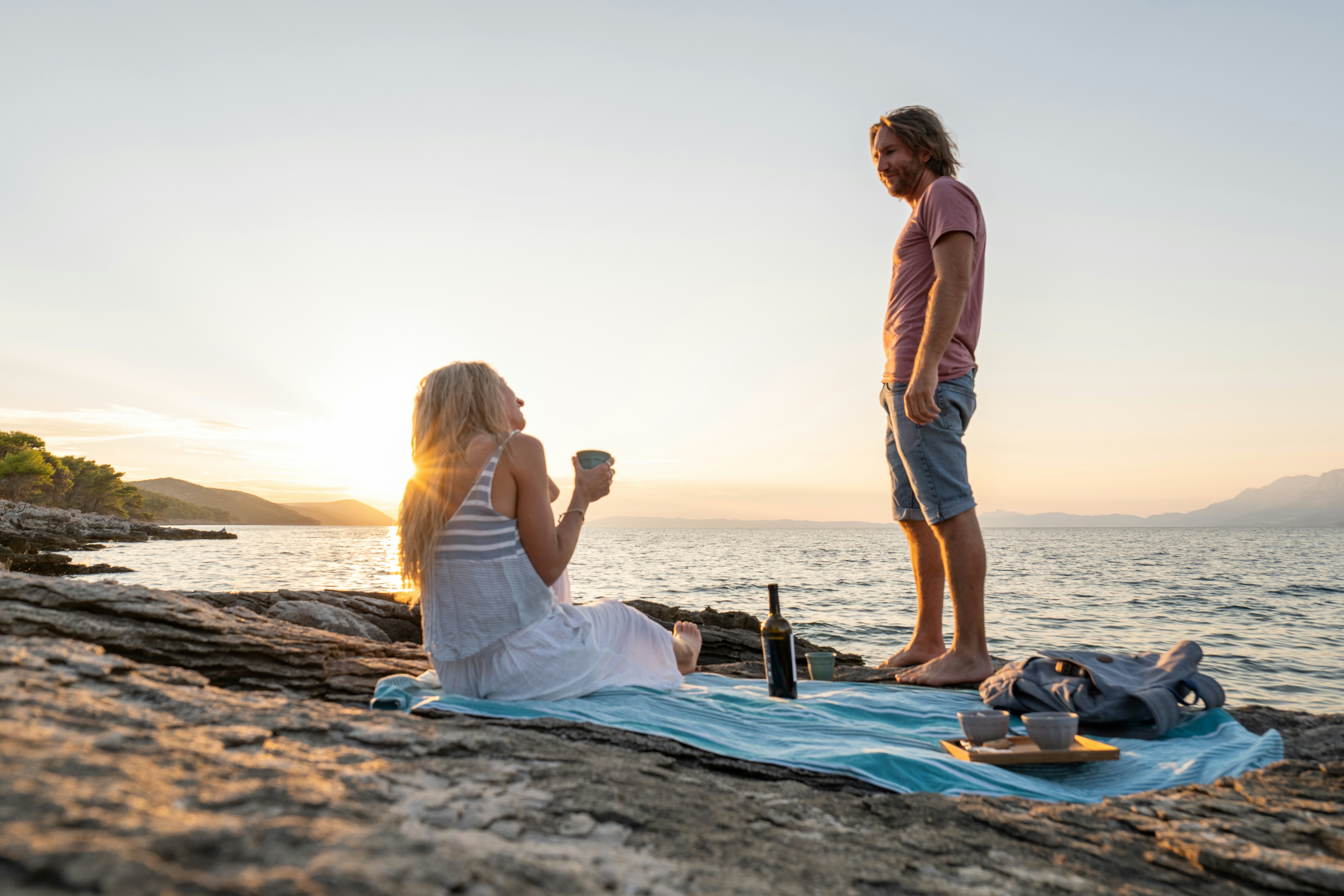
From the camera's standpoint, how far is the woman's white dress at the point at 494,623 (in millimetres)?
3137

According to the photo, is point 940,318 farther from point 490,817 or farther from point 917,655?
point 490,817

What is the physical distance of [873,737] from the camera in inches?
116

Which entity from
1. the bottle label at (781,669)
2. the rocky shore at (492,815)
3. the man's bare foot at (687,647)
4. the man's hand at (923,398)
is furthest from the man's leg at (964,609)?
the rocky shore at (492,815)

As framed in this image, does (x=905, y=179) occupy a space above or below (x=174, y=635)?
above

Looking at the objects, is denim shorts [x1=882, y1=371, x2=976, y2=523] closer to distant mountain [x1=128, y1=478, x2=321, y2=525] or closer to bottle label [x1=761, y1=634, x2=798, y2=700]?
bottle label [x1=761, y1=634, x2=798, y2=700]

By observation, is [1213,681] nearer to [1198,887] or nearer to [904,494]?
[904,494]

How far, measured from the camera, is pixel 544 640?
126 inches

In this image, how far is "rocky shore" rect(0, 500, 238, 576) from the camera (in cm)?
1802

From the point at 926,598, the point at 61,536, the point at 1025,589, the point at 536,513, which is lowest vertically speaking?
the point at 1025,589

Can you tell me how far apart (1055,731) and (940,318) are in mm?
2451

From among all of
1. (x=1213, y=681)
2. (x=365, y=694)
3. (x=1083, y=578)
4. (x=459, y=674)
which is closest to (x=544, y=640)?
(x=459, y=674)

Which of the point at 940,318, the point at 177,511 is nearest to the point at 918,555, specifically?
the point at 940,318

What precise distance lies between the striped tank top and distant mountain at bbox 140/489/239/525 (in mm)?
100631

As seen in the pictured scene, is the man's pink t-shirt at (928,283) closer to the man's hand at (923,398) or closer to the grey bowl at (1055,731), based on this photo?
the man's hand at (923,398)
